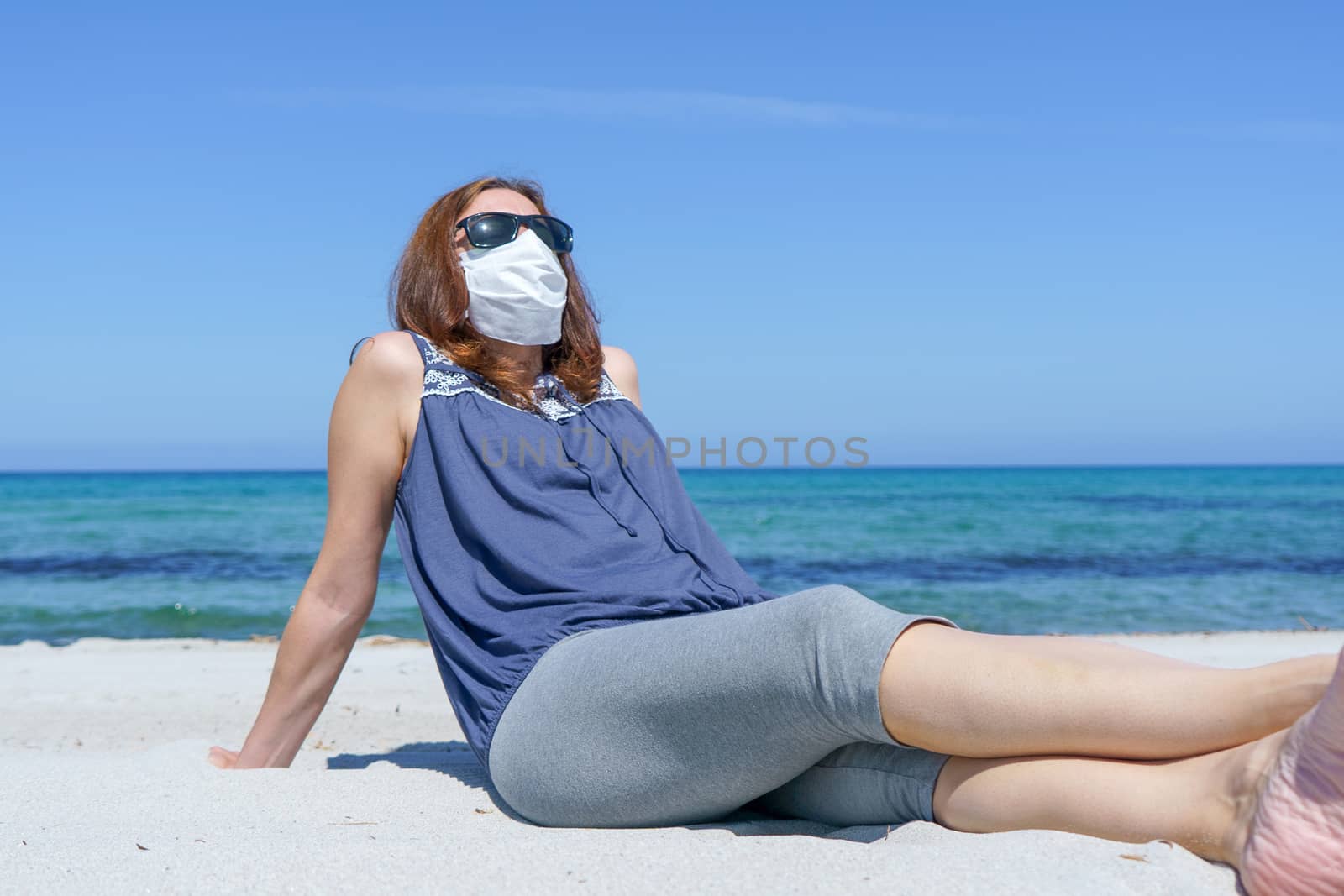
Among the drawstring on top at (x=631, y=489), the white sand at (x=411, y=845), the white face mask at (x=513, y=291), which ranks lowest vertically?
the white sand at (x=411, y=845)

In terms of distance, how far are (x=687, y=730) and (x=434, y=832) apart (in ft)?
2.03

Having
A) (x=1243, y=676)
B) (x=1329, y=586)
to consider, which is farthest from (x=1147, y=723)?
(x=1329, y=586)

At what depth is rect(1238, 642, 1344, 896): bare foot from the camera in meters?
1.50

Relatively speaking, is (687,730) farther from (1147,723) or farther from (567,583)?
(1147,723)

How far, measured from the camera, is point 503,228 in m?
3.10

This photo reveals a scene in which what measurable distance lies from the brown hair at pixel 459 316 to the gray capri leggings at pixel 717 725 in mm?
914

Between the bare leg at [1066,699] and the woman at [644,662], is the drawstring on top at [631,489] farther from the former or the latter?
the bare leg at [1066,699]

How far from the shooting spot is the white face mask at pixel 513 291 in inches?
118

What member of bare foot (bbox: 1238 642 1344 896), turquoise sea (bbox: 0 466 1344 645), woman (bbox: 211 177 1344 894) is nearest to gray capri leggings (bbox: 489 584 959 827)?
woman (bbox: 211 177 1344 894)

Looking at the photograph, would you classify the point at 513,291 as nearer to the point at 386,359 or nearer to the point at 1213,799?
the point at 386,359

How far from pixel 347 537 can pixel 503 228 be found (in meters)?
1.02

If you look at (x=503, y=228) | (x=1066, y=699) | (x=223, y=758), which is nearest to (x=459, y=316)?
(x=503, y=228)

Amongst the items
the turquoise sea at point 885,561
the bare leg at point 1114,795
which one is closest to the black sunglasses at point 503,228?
the bare leg at point 1114,795

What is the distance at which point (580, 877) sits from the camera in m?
1.84
